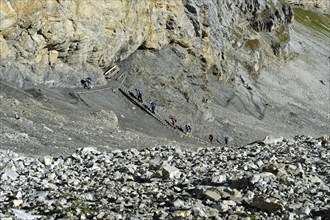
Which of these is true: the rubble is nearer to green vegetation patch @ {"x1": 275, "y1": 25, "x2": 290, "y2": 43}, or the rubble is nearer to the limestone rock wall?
the limestone rock wall

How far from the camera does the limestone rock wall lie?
4344 cm

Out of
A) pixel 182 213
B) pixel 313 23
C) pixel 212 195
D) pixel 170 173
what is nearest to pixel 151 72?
pixel 170 173

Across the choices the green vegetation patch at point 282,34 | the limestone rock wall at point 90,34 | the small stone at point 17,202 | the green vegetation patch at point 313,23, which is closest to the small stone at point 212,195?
the small stone at point 17,202

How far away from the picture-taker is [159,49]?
68.8 meters

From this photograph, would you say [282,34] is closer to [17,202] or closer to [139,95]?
[139,95]

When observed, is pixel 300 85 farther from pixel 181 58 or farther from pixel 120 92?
pixel 120 92

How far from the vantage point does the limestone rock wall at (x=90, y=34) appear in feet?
143

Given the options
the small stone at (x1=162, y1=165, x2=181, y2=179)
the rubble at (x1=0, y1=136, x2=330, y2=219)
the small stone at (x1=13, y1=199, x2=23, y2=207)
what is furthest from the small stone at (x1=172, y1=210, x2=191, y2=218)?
the small stone at (x1=162, y1=165, x2=181, y2=179)

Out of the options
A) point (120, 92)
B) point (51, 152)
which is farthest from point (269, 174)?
point (120, 92)

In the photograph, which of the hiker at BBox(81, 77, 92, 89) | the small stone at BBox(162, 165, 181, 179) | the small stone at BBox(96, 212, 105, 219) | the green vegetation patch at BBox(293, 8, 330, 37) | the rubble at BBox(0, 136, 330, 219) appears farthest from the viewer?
the green vegetation patch at BBox(293, 8, 330, 37)

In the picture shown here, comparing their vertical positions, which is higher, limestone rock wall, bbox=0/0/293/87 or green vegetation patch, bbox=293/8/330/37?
green vegetation patch, bbox=293/8/330/37

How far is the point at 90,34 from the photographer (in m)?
53.6

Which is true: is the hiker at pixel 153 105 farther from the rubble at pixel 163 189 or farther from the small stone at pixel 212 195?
the small stone at pixel 212 195

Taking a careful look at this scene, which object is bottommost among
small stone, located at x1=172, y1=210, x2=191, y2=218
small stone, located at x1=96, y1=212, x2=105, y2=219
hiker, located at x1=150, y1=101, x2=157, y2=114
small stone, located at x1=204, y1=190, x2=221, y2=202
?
hiker, located at x1=150, y1=101, x2=157, y2=114
